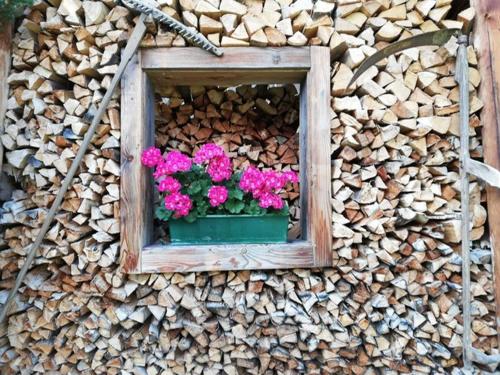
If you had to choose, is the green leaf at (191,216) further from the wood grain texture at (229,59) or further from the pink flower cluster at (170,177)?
the wood grain texture at (229,59)

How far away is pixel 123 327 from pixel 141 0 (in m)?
1.29

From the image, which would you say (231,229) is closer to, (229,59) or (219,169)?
(219,169)

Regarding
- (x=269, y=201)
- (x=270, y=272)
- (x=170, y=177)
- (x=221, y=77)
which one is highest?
(x=221, y=77)

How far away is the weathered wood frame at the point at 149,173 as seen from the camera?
1.33 m

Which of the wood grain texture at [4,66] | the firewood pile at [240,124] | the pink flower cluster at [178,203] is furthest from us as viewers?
the firewood pile at [240,124]

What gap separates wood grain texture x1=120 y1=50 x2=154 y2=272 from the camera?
133cm

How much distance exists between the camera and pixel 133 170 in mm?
1337

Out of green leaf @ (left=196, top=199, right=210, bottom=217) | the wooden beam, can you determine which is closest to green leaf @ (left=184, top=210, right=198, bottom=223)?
green leaf @ (left=196, top=199, right=210, bottom=217)

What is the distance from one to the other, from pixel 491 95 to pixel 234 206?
1145mm

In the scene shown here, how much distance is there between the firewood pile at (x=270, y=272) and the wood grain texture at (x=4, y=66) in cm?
3

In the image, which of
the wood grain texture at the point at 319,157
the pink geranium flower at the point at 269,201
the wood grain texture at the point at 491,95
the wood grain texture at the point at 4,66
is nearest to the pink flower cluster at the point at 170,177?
the pink geranium flower at the point at 269,201

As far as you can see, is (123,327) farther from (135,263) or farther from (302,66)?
(302,66)

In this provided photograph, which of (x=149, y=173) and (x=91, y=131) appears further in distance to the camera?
(x=149, y=173)

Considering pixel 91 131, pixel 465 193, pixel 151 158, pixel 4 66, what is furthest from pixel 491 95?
pixel 4 66
